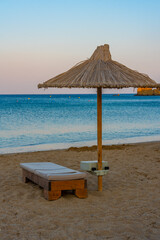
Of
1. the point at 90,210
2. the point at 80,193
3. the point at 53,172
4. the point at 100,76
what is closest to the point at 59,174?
the point at 53,172

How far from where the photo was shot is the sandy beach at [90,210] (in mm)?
3834

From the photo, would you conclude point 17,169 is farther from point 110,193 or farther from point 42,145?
point 42,145

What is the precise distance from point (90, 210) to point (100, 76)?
6.83 ft

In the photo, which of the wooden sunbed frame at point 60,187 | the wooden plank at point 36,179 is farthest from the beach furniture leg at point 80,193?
the wooden plank at point 36,179

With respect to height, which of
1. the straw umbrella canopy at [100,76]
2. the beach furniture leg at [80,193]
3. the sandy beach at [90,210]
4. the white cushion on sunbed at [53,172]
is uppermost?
the straw umbrella canopy at [100,76]

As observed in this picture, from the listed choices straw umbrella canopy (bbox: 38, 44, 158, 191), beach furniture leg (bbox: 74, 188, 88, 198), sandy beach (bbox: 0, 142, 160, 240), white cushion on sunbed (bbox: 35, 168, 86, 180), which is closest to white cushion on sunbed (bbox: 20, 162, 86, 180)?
white cushion on sunbed (bbox: 35, 168, 86, 180)

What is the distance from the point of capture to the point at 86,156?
9500 mm

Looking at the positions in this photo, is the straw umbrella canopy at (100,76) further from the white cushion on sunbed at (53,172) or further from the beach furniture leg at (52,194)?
the beach furniture leg at (52,194)

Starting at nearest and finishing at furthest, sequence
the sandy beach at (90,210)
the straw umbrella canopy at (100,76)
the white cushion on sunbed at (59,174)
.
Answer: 1. the sandy beach at (90,210)
2. the white cushion on sunbed at (59,174)
3. the straw umbrella canopy at (100,76)

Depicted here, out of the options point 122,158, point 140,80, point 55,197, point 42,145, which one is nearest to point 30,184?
point 55,197

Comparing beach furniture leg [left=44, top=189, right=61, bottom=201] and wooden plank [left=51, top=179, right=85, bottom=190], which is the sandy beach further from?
wooden plank [left=51, top=179, right=85, bottom=190]

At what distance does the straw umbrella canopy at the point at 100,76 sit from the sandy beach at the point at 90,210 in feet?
2.31

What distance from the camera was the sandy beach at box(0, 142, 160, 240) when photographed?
3.83 metres

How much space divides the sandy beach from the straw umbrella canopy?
70cm
